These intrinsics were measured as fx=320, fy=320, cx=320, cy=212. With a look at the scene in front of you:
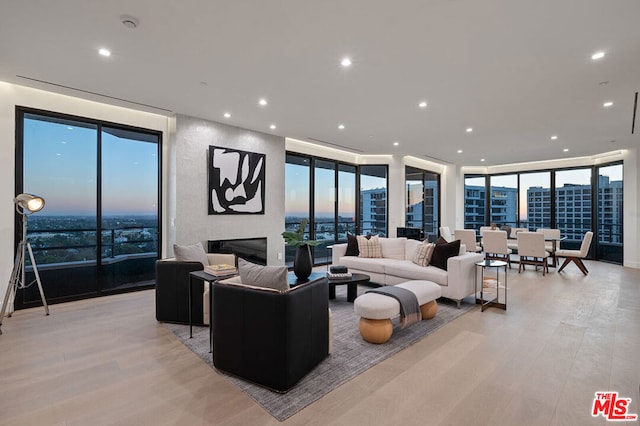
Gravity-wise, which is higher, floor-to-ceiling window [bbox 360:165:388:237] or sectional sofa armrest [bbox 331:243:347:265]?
floor-to-ceiling window [bbox 360:165:388:237]

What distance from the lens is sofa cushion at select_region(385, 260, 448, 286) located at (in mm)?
4621

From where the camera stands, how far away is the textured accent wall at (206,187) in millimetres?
5430

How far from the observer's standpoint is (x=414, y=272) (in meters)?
4.87

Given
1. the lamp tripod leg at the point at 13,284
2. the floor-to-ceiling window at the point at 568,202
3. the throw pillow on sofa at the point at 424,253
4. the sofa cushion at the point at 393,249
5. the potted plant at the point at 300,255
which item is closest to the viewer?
the lamp tripod leg at the point at 13,284

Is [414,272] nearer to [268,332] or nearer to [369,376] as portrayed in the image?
[369,376]

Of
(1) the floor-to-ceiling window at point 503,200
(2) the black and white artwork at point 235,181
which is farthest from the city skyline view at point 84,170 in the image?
(1) the floor-to-ceiling window at point 503,200

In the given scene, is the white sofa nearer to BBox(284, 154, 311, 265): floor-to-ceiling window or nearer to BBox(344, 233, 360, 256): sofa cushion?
BBox(344, 233, 360, 256): sofa cushion

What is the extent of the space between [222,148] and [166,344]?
368 centimetres

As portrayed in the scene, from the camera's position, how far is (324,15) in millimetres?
2670

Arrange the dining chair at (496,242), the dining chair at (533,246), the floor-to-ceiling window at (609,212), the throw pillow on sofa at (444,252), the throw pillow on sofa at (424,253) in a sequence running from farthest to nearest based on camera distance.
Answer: the floor-to-ceiling window at (609,212), the dining chair at (496,242), the dining chair at (533,246), the throw pillow on sofa at (424,253), the throw pillow on sofa at (444,252)

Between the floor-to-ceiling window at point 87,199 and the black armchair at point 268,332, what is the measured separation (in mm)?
3565

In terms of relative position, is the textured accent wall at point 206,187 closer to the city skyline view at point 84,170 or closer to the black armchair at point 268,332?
the city skyline view at point 84,170

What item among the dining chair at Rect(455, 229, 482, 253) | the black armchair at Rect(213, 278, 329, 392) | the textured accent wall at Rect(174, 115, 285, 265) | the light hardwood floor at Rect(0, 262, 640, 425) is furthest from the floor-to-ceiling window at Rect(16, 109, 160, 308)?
the dining chair at Rect(455, 229, 482, 253)

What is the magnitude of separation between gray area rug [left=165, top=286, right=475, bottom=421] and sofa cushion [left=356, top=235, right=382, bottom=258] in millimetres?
1475
